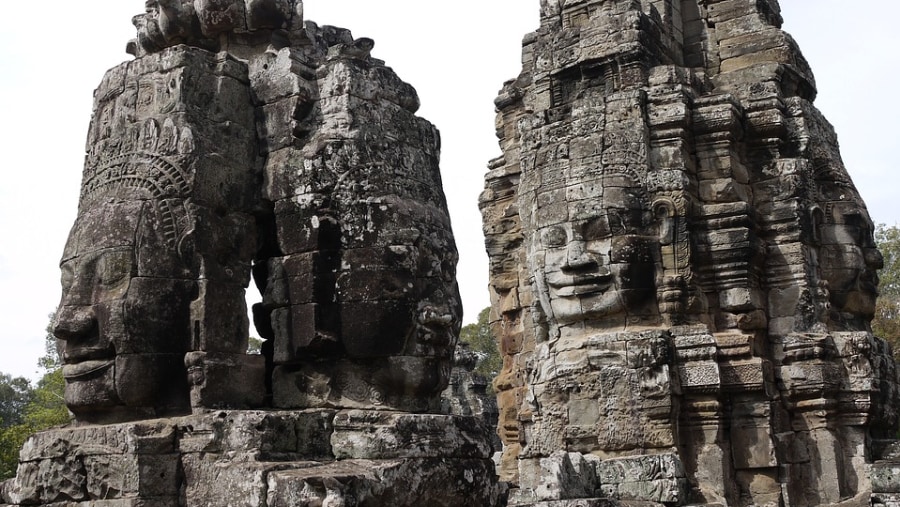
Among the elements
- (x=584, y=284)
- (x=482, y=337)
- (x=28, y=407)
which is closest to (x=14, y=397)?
(x=28, y=407)

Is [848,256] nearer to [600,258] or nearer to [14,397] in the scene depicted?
[600,258]

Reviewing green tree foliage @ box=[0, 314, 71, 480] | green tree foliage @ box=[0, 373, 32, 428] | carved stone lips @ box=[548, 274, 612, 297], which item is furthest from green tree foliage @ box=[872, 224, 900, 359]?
green tree foliage @ box=[0, 373, 32, 428]

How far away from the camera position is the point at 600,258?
41.5 feet

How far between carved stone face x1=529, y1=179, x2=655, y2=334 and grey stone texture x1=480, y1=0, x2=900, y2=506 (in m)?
0.02

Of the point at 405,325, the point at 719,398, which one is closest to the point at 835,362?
the point at 719,398

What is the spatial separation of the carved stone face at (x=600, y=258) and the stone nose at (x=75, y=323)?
851cm

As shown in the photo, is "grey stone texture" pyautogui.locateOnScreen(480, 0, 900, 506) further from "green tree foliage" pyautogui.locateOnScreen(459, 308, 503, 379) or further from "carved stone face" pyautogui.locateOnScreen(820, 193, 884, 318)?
"green tree foliage" pyautogui.locateOnScreen(459, 308, 503, 379)

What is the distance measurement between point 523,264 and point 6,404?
42.2m

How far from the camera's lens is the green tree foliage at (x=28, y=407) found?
1930 cm

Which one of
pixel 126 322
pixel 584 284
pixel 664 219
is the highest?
pixel 664 219

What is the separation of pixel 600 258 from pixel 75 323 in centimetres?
870

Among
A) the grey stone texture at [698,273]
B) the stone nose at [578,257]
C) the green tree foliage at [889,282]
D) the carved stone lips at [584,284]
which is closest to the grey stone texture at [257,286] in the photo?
the grey stone texture at [698,273]

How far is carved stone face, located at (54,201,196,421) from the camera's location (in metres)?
4.70

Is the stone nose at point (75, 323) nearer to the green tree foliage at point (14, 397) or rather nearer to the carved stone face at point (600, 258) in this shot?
the carved stone face at point (600, 258)
